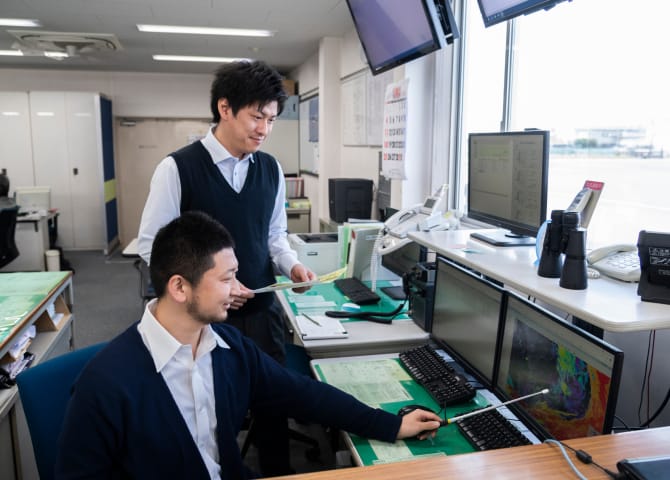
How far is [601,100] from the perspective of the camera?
2191mm

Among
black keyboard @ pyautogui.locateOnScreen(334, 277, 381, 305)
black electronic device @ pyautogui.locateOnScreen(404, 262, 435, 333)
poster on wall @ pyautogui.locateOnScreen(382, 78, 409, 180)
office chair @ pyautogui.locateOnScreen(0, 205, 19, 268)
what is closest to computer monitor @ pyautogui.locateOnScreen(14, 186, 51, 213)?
office chair @ pyautogui.locateOnScreen(0, 205, 19, 268)

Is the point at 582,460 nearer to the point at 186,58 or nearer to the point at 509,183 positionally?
the point at 509,183

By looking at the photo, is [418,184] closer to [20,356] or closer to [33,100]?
[20,356]

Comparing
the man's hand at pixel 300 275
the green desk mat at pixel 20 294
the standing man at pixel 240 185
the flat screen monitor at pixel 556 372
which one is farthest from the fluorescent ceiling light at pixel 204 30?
the flat screen monitor at pixel 556 372

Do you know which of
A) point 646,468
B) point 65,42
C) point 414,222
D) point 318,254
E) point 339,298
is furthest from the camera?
point 65,42

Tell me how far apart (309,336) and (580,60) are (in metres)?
1.66

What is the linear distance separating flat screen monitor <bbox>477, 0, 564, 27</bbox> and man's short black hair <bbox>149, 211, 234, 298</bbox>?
147 centimetres

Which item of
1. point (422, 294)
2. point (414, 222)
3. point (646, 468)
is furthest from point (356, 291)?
point (646, 468)

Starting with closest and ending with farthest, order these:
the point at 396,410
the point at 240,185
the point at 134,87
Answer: the point at 396,410
the point at 240,185
the point at 134,87

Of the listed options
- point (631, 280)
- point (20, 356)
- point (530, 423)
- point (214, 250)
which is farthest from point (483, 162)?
point (20, 356)

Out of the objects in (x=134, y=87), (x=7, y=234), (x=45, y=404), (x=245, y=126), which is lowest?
(x=7, y=234)

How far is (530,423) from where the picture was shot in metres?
1.40

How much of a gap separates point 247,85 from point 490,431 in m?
1.32

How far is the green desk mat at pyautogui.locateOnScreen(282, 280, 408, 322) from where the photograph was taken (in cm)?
248
